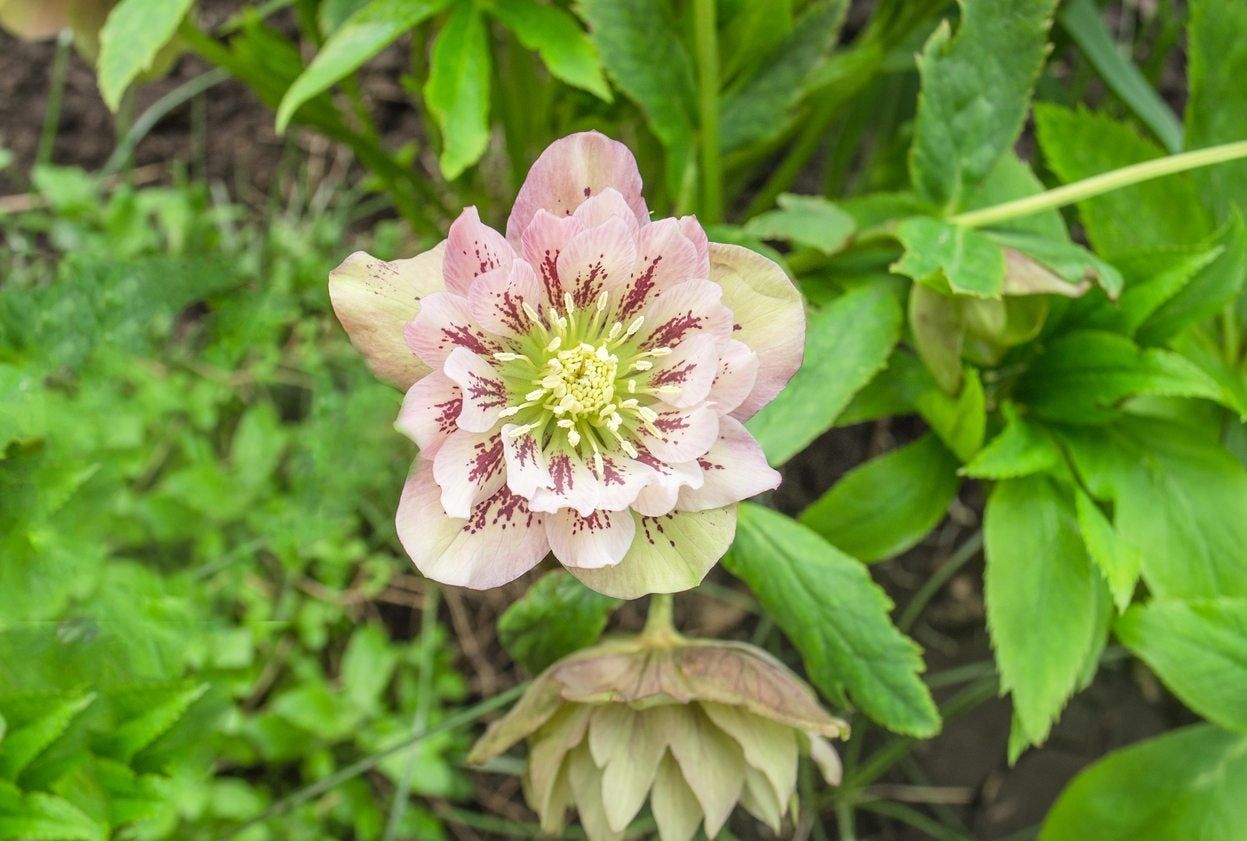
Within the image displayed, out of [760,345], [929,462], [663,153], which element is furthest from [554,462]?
[663,153]

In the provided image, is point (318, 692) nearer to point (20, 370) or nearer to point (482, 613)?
point (482, 613)

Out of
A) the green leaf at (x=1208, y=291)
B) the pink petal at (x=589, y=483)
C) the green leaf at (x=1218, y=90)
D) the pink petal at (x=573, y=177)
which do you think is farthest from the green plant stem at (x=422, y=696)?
the green leaf at (x=1218, y=90)

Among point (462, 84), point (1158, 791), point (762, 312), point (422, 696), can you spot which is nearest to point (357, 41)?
point (462, 84)

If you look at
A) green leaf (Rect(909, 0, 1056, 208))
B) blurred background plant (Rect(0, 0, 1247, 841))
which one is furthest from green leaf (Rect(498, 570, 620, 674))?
green leaf (Rect(909, 0, 1056, 208))

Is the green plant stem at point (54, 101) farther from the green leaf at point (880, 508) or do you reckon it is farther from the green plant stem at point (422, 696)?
the green leaf at point (880, 508)

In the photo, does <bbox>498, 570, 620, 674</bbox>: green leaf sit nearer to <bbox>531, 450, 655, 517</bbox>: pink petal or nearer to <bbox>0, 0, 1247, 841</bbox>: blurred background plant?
<bbox>0, 0, 1247, 841</bbox>: blurred background plant

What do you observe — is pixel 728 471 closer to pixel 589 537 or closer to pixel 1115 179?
pixel 589 537
